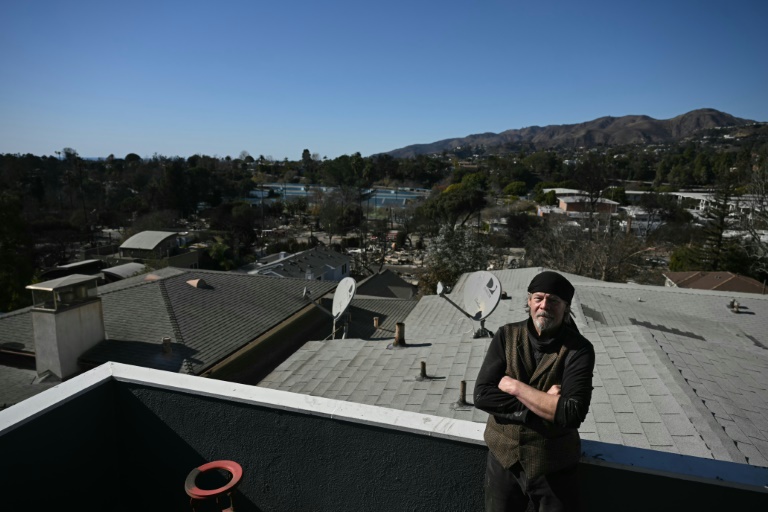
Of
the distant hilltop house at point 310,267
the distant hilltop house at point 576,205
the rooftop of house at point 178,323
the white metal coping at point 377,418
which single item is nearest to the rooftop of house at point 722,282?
the rooftop of house at point 178,323

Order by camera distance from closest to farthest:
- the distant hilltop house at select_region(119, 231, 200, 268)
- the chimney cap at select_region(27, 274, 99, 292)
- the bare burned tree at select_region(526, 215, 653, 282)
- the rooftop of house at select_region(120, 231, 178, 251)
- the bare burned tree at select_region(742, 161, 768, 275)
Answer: the chimney cap at select_region(27, 274, 99, 292), the bare burned tree at select_region(742, 161, 768, 275), the bare burned tree at select_region(526, 215, 653, 282), the distant hilltop house at select_region(119, 231, 200, 268), the rooftop of house at select_region(120, 231, 178, 251)

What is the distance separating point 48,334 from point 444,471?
8911 mm

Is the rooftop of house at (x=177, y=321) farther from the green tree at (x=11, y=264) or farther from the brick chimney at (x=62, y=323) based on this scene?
the green tree at (x=11, y=264)

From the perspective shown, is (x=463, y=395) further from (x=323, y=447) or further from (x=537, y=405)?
(x=537, y=405)

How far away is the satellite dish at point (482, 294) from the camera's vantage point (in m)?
7.10

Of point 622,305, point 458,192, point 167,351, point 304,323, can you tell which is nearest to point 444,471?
point 167,351

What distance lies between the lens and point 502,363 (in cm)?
205

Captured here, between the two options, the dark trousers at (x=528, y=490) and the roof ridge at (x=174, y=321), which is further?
the roof ridge at (x=174, y=321)

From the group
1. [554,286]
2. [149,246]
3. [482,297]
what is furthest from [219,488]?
[149,246]

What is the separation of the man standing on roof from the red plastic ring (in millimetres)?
1208

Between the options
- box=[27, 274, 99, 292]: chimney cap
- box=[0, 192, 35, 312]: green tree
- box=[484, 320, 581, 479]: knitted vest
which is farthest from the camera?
box=[0, 192, 35, 312]: green tree

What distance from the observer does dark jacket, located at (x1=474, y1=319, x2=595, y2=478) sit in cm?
185

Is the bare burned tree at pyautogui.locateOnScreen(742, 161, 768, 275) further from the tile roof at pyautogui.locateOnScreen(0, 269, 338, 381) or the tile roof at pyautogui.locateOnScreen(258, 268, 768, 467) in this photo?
the tile roof at pyautogui.locateOnScreen(0, 269, 338, 381)

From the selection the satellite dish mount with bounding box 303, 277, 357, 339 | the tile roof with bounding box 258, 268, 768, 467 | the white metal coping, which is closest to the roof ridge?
the tile roof with bounding box 258, 268, 768, 467
